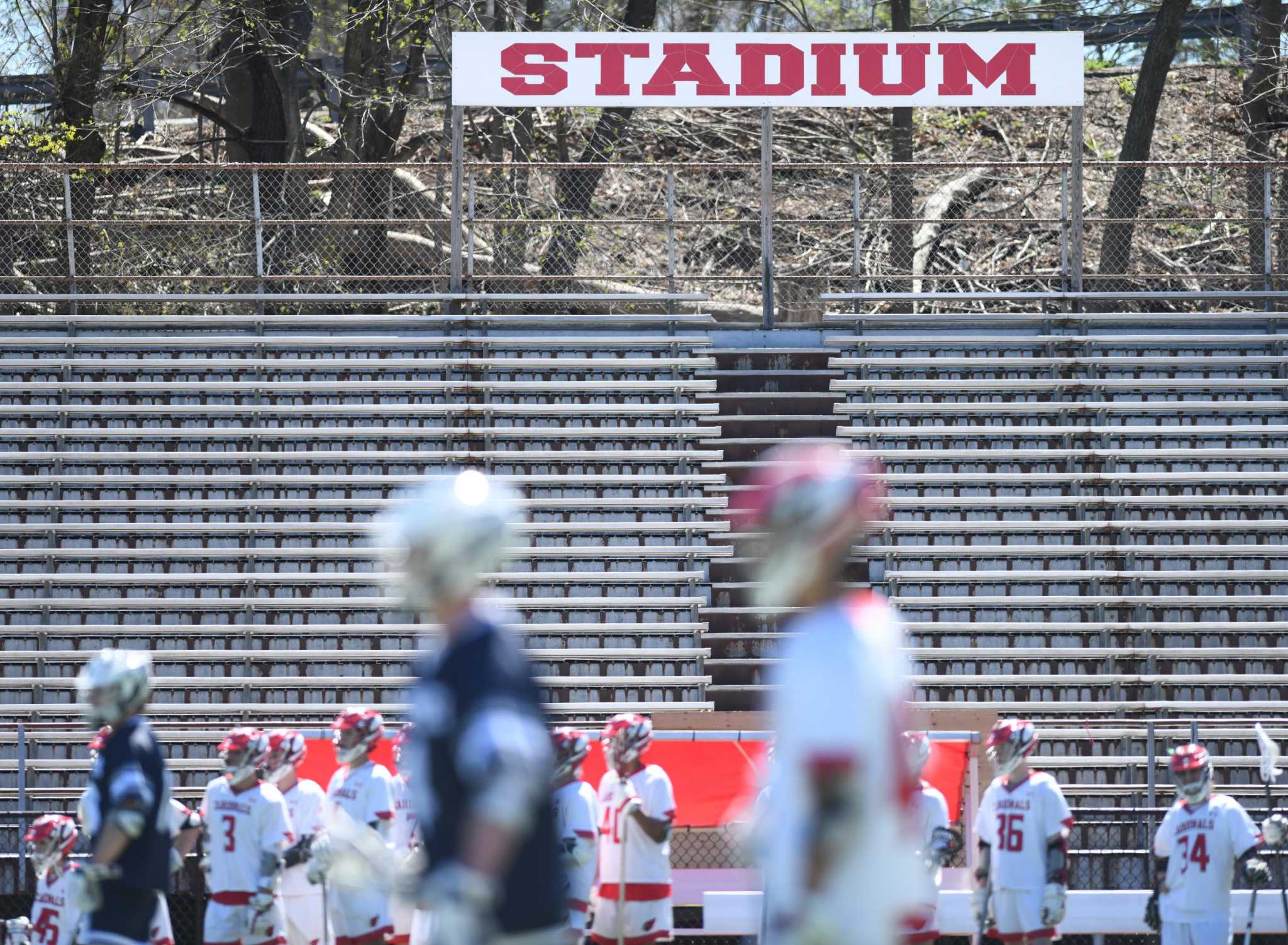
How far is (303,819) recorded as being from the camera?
32.6 feet

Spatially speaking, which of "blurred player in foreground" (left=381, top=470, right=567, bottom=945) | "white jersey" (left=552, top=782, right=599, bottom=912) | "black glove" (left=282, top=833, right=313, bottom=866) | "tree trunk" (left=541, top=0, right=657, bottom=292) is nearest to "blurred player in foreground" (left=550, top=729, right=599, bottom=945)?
"white jersey" (left=552, top=782, right=599, bottom=912)

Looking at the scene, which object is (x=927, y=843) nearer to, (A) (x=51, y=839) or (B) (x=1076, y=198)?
(A) (x=51, y=839)

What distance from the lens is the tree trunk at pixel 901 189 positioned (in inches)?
831

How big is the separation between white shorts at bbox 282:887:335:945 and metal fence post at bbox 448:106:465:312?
964 cm

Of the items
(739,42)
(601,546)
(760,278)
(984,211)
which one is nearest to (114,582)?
(601,546)

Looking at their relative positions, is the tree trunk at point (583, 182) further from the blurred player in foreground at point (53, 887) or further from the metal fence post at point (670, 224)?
the blurred player in foreground at point (53, 887)

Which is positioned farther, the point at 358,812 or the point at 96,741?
the point at 96,741

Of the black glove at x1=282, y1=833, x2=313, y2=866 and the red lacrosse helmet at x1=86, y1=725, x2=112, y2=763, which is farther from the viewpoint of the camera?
the red lacrosse helmet at x1=86, y1=725, x2=112, y2=763

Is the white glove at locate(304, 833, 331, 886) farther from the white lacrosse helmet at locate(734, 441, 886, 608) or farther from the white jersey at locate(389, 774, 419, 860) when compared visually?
the white lacrosse helmet at locate(734, 441, 886, 608)

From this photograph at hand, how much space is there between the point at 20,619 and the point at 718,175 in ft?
45.9

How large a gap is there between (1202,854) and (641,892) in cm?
322

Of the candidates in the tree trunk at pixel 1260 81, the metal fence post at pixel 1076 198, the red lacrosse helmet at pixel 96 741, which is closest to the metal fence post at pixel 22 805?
the red lacrosse helmet at pixel 96 741

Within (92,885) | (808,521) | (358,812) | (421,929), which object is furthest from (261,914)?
(808,521)

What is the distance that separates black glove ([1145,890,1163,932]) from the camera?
9758mm
